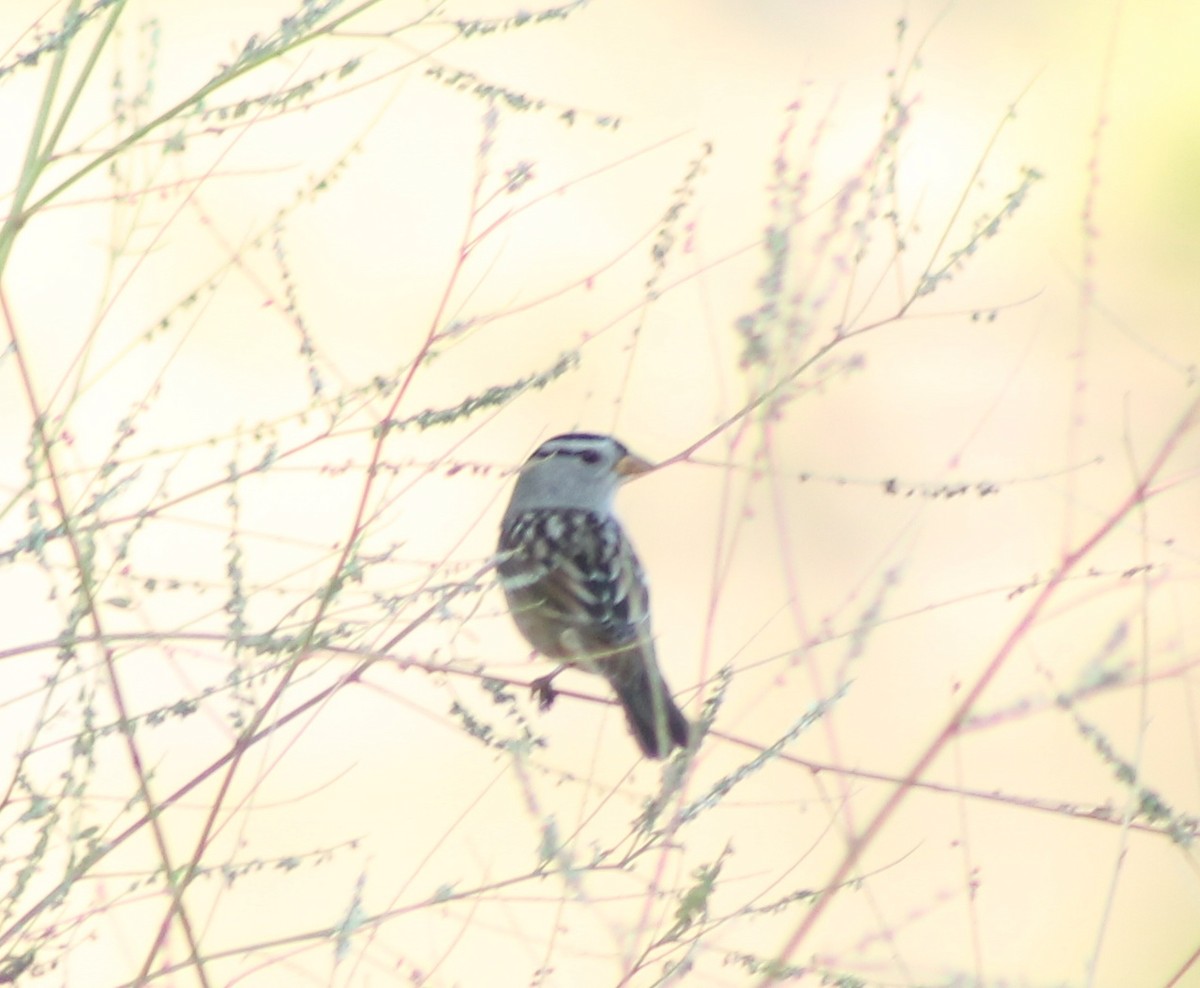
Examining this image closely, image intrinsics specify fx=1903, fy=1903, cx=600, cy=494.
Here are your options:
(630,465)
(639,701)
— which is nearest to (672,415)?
(630,465)

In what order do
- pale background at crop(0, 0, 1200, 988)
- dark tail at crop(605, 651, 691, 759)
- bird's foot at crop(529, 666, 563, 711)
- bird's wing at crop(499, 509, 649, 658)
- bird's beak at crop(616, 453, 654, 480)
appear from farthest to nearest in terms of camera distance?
pale background at crop(0, 0, 1200, 988) < bird's beak at crop(616, 453, 654, 480) < bird's foot at crop(529, 666, 563, 711) < bird's wing at crop(499, 509, 649, 658) < dark tail at crop(605, 651, 691, 759)

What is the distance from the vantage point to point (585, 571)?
4648 millimetres

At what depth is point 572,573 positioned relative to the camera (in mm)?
4629

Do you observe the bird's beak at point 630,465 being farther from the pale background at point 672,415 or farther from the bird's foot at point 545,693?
the bird's foot at point 545,693

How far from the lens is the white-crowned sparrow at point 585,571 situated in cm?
418

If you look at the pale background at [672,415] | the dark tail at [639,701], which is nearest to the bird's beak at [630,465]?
the pale background at [672,415]

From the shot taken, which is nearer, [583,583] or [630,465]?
[583,583]

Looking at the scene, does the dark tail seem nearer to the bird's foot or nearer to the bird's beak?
the bird's foot

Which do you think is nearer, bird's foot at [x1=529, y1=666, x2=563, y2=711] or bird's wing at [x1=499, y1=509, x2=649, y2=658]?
bird's wing at [x1=499, y1=509, x2=649, y2=658]

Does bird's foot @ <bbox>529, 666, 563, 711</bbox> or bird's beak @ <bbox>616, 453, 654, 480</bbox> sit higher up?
bird's beak @ <bbox>616, 453, 654, 480</bbox>

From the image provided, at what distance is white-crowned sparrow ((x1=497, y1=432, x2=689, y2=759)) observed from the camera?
4.18 meters

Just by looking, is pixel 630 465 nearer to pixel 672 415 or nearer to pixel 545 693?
pixel 545 693

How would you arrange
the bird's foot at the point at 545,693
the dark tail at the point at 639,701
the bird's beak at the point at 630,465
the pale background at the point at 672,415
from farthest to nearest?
the pale background at the point at 672,415 → the bird's beak at the point at 630,465 → the bird's foot at the point at 545,693 → the dark tail at the point at 639,701

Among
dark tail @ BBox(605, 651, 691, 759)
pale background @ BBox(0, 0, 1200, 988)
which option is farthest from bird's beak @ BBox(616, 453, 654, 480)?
dark tail @ BBox(605, 651, 691, 759)
